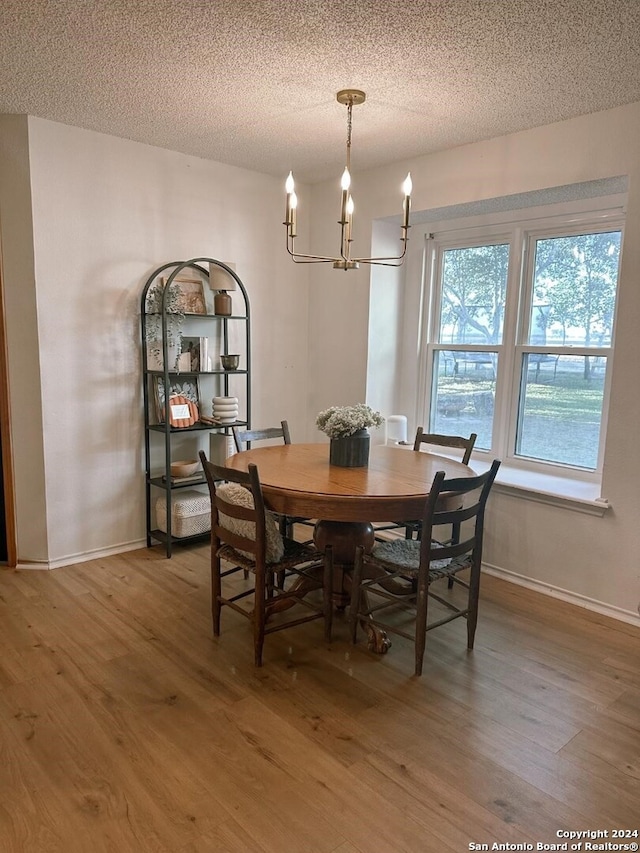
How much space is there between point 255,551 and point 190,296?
2057 mm

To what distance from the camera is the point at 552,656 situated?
2699 millimetres

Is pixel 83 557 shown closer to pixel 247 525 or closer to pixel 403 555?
pixel 247 525

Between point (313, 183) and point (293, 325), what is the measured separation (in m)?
1.08

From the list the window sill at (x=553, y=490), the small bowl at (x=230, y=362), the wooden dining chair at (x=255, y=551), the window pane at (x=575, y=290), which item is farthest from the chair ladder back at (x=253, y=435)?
the window pane at (x=575, y=290)

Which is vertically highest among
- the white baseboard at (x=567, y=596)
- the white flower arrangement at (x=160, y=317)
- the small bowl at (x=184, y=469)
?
the white flower arrangement at (x=160, y=317)

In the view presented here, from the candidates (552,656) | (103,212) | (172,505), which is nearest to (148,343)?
(103,212)

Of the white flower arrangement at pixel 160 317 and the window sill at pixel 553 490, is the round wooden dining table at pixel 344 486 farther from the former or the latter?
the white flower arrangement at pixel 160 317

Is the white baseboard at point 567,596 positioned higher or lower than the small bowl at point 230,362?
lower

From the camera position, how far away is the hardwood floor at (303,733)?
173 centimetres

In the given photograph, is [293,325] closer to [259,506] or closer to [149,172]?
[149,172]

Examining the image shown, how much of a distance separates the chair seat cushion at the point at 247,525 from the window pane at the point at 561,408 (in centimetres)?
193

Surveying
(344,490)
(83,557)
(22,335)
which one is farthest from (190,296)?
(344,490)

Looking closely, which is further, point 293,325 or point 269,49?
point 293,325

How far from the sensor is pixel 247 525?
2.67 m
